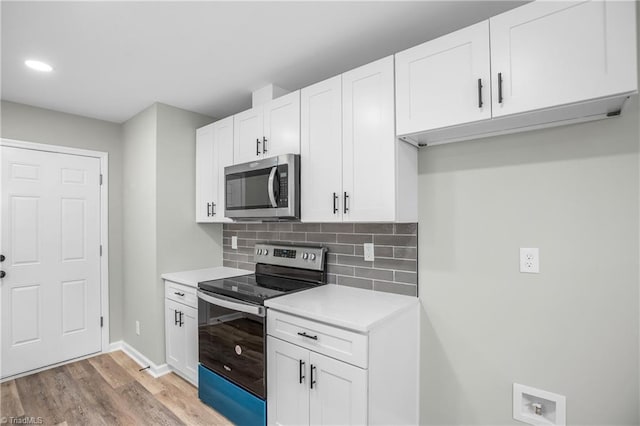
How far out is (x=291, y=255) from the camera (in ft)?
8.71

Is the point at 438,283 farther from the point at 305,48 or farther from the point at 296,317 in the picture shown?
the point at 305,48

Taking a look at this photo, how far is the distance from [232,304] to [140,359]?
5.53 ft

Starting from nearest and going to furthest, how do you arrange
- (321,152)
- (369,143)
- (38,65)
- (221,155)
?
(369,143)
(321,152)
(38,65)
(221,155)

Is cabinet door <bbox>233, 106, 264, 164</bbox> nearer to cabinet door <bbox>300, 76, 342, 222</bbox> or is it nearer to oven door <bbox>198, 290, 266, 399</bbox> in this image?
cabinet door <bbox>300, 76, 342, 222</bbox>

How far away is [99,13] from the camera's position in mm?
1692

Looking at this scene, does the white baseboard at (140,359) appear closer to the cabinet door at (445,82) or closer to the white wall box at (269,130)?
the white wall box at (269,130)

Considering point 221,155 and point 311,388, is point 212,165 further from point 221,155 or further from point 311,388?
point 311,388

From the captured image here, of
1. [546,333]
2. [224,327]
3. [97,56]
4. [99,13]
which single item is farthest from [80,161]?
[546,333]

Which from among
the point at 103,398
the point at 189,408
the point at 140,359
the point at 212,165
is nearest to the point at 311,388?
the point at 189,408

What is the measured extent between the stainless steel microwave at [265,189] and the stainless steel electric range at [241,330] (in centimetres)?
46

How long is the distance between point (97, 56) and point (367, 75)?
1.77 metres

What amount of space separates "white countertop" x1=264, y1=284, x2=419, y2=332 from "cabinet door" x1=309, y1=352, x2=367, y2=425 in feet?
0.71

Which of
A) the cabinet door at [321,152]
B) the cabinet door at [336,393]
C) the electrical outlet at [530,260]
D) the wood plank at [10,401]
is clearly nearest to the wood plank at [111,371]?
the wood plank at [10,401]

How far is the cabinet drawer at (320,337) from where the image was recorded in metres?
1.58
